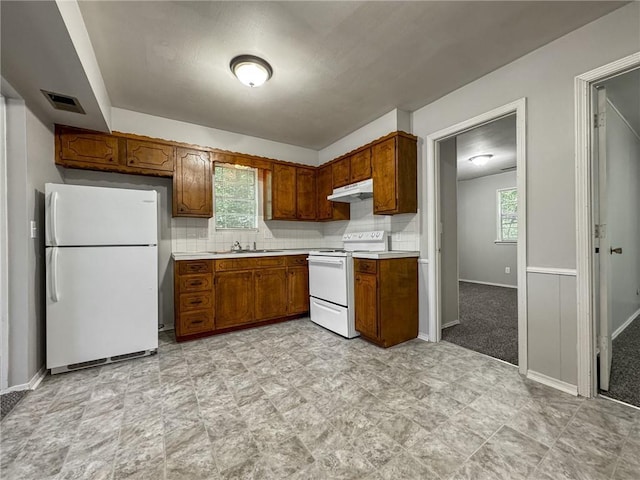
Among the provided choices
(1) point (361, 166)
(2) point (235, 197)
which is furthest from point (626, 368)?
(2) point (235, 197)

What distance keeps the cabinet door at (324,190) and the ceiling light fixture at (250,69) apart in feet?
5.93

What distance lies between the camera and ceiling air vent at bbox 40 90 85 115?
2.15 metres

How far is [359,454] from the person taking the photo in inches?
55.8

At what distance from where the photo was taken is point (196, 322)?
3062mm

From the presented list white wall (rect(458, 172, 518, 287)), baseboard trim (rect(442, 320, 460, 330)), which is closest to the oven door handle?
baseboard trim (rect(442, 320, 460, 330))

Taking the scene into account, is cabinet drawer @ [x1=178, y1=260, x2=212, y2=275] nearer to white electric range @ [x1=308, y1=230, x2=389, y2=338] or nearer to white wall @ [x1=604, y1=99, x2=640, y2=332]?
white electric range @ [x1=308, y1=230, x2=389, y2=338]

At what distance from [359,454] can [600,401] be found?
174cm

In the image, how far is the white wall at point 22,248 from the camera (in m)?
2.08

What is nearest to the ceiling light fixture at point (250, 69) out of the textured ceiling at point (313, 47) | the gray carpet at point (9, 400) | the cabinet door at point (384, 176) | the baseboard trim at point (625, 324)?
the textured ceiling at point (313, 47)

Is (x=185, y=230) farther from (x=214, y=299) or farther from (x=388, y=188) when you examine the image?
(x=388, y=188)

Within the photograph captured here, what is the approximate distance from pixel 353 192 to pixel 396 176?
25.0 inches

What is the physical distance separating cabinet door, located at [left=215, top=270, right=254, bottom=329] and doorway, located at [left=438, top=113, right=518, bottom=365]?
7.73 ft

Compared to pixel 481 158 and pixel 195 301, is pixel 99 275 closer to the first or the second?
pixel 195 301

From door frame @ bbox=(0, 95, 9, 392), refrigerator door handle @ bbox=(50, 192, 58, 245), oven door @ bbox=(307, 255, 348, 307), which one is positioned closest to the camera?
door frame @ bbox=(0, 95, 9, 392)
